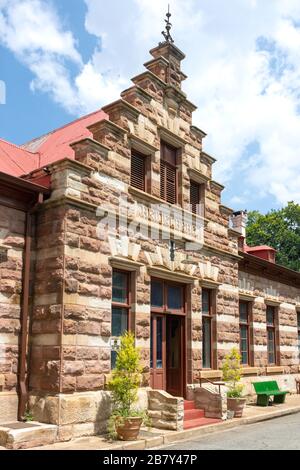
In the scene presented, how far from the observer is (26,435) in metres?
8.96

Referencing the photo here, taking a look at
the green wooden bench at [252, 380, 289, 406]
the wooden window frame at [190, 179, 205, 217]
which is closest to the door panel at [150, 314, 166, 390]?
the wooden window frame at [190, 179, 205, 217]

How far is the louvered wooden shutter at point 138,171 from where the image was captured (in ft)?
42.8

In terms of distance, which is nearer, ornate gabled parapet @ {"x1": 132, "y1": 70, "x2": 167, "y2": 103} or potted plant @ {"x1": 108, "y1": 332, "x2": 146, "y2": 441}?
potted plant @ {"x1": 108, "y1": 332, "x2": 146, "y2": 441}

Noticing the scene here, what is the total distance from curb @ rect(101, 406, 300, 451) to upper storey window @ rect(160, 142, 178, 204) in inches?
228

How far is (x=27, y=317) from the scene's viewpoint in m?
10.6

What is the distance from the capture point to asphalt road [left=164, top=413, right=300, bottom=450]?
395 inches

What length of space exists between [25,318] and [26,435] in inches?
91.4

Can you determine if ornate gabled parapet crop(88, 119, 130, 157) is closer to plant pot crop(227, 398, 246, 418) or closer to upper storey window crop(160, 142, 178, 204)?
upper storey window crop(160, 142, 178, 204)

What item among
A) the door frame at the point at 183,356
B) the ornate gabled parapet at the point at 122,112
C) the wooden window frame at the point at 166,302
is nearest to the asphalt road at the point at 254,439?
the door frame at the point at 183,356

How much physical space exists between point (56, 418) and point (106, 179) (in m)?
5.15

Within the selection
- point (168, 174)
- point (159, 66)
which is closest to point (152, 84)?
point (159, 66)

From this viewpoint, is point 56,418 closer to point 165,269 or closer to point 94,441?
point 94,441

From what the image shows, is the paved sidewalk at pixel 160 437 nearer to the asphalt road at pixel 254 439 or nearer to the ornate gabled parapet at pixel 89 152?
the asphalt road at pixel 254 439
